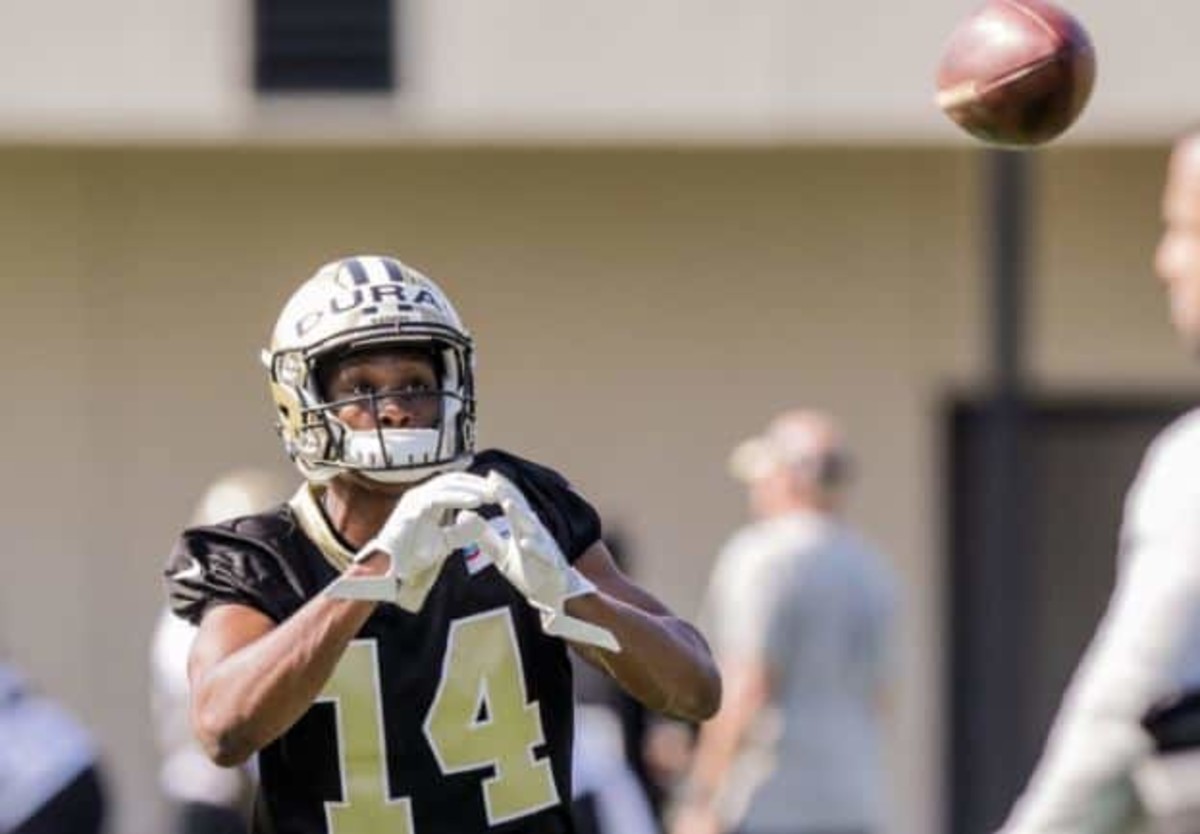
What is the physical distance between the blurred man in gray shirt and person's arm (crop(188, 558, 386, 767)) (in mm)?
4282

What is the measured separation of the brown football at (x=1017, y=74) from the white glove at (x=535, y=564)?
125 centimetres

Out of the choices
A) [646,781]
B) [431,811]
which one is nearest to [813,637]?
[646,781]

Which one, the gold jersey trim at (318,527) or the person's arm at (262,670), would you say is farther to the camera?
the gold jersey trim at (318,527)

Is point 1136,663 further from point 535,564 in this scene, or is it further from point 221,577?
point 221,577

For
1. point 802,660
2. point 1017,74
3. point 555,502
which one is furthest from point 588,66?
point 555,502

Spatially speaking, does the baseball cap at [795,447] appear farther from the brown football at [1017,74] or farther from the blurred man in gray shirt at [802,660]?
the brown football at [1017,74]

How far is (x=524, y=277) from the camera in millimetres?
12133

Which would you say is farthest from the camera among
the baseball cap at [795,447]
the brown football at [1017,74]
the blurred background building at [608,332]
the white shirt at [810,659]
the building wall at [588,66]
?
the blurred background building at [608,332]

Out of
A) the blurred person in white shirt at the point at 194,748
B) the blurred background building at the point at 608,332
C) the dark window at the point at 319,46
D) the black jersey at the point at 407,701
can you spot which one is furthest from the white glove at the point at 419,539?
the blurred background building at the point at 608,332

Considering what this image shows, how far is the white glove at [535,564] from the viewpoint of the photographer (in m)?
4.40

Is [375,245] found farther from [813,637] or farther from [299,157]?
[813,637]

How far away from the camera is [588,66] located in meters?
11.3

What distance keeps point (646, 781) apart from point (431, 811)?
4970 millimetres

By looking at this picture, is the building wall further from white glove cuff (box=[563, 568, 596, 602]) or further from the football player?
white glove cuff (box=[563, 568, 596, 602])
